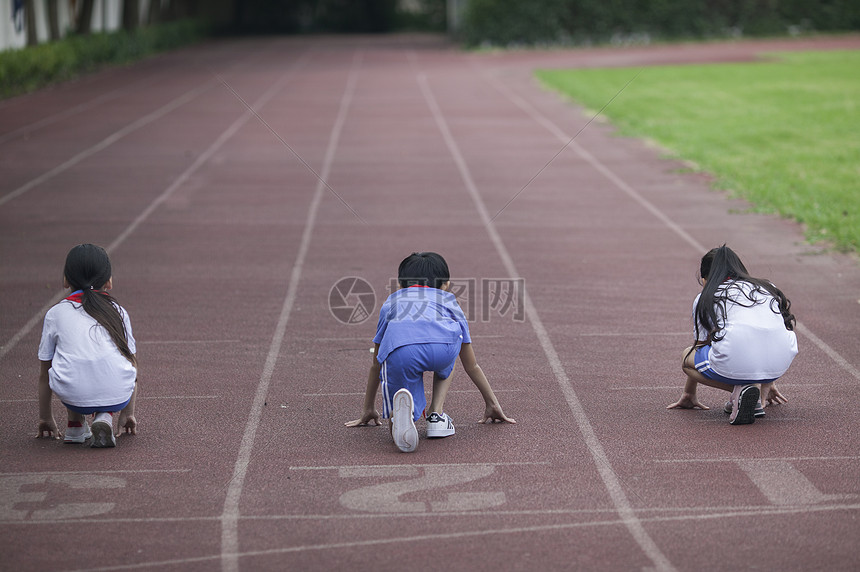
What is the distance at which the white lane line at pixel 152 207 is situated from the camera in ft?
24.2

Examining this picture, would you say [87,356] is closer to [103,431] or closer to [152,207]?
[103,431]

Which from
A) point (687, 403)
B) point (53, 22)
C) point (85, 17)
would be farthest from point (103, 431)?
point (85, 17)

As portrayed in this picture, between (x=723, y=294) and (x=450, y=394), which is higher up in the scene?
(x=723, y=294)

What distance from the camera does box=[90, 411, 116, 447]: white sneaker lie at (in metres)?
5.14

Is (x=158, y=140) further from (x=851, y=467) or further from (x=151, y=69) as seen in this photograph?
(x=151, y=69)

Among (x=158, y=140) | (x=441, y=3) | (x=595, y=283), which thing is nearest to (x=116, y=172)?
(x=158, y=140)

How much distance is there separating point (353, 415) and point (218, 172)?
928 centimetres

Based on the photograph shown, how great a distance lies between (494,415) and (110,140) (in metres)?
13.7

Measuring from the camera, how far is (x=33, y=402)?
5.96 metres

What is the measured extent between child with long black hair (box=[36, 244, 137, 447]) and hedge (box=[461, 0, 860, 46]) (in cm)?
3879

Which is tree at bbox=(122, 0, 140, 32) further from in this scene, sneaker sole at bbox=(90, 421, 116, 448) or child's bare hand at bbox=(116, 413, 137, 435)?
sneaker sole at bbox=(90, 421, 116, 448)

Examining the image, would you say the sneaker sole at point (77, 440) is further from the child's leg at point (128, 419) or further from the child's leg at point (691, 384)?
the child's leg at point (691, 384)

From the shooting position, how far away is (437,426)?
536cm

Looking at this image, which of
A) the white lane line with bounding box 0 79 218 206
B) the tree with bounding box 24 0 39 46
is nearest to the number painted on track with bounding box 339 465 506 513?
the white lane line with bounding box 0 79 218 206
